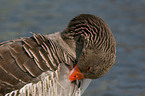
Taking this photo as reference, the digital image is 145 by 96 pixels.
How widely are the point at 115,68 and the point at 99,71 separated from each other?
150 inches

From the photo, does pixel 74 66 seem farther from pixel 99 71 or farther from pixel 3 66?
pixel 3 66

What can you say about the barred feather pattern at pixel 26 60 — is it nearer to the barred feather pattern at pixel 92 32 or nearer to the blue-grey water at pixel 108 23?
the barred feather pattern at pixel 92 32

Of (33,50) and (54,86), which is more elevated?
(33,50)

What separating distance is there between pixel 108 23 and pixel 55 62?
5.85 metres

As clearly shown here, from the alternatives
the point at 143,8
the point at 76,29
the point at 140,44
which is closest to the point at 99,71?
the point at 76,29

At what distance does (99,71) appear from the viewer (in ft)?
20.9

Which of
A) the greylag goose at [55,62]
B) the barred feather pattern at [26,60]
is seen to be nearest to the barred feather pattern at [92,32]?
the greylag goose at [55,62]

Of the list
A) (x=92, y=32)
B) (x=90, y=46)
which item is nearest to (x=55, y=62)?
(x=90, y=46)

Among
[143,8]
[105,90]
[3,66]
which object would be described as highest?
[3,66]

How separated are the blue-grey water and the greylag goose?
106 inches

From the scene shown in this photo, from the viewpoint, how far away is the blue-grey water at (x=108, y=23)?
9.44 m

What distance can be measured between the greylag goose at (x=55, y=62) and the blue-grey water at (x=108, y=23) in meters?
2.68

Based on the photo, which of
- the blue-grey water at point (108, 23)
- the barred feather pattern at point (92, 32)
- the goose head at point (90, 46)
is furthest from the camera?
the blue-grey water at point (108, 23)

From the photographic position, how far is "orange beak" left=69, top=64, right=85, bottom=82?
652 centimetres
